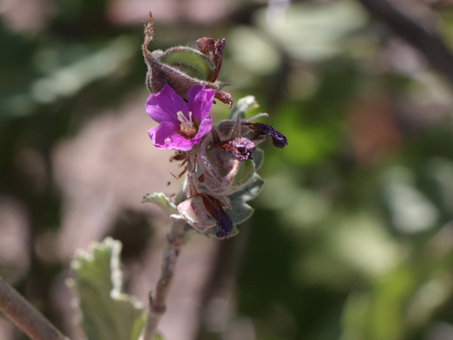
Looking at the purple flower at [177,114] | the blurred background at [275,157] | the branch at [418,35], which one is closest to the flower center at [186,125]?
the purple flower at [177,114]

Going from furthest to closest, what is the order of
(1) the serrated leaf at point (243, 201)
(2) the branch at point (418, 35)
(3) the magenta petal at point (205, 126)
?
1. (2) the branch at point (418, 35)
2. (1) the serrated leaf at point (243, 201)
3. (3) the magenta petal at point (205, 126)

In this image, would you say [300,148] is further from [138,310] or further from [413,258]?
[138,310]

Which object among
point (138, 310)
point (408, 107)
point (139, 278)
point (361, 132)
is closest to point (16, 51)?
point (139, 278)

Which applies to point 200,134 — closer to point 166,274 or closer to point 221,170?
point 221,170

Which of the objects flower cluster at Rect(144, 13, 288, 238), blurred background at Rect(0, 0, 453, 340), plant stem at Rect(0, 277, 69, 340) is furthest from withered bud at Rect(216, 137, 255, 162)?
blurred background at Rect(0, 0, 453, 340)

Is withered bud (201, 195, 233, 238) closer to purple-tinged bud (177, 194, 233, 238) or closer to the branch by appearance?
purple-tinged bud (177, 194, 233, 238)

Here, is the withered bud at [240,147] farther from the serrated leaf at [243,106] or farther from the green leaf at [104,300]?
the green leaf at [104,300]
